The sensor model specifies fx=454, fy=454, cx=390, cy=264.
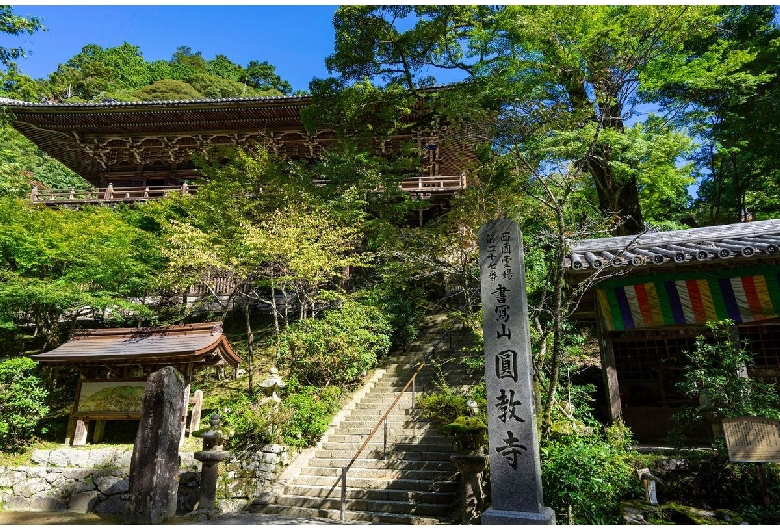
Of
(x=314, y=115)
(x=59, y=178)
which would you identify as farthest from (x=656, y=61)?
(x=59, y=178)

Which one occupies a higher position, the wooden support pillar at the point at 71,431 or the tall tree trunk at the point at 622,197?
the tall tree trunk at the point at 622,197

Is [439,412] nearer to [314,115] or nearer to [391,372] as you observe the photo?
[391,372]

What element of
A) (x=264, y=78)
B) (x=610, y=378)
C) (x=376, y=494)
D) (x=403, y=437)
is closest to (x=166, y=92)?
(x=264, y=78)

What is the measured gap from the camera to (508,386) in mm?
5566

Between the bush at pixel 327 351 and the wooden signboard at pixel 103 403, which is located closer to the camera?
the wooden signboard at pixel 103 403

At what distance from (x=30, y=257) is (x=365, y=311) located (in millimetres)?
10174

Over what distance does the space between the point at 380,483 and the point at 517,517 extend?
161 inches

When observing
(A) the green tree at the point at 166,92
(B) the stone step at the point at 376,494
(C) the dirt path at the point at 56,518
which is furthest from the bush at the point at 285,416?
(A) the green tree at the point at 166,92

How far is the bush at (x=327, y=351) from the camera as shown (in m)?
12.0

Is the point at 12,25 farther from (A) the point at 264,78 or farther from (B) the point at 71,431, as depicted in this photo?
(A) the point at 264,78

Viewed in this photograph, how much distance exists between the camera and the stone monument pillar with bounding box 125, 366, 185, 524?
19.8 feet

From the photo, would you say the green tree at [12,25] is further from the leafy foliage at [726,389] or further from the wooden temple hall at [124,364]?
the leafy foliage at [726,389]

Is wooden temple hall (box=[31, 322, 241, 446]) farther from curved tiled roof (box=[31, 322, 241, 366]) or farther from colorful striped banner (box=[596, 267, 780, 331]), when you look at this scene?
colorful striped banner (box=[596, 267, 780, 331])

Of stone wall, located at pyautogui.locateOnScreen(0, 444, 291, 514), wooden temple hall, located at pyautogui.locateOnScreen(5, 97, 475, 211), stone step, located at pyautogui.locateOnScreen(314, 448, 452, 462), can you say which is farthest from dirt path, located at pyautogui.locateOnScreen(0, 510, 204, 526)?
wooden temple hall, located at pyautogui.locateOnScreen(5, 97, 475, 211)
